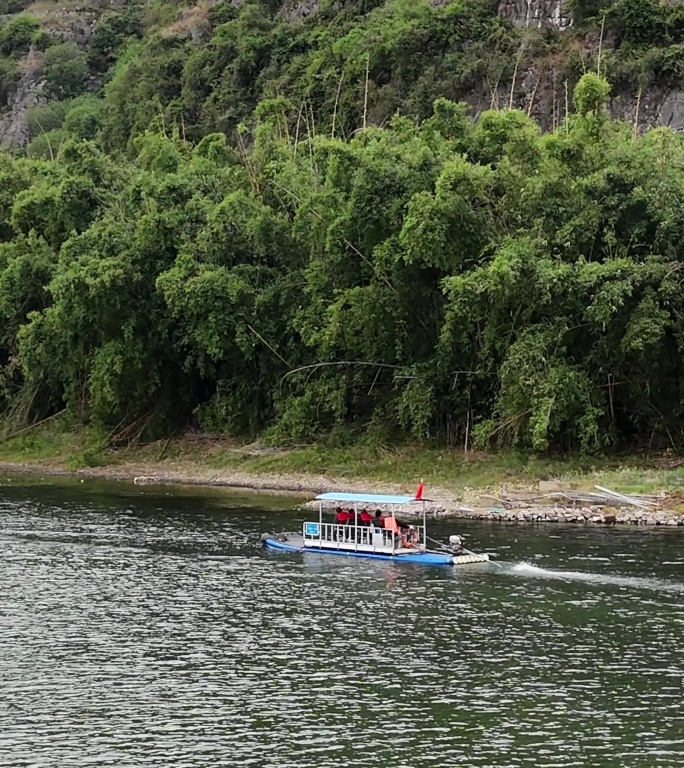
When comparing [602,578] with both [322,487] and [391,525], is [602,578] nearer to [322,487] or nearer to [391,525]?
[391,525]

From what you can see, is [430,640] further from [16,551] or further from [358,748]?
[16,551]

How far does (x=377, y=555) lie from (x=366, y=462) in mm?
15270

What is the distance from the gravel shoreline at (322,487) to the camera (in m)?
45.1

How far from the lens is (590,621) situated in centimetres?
3100

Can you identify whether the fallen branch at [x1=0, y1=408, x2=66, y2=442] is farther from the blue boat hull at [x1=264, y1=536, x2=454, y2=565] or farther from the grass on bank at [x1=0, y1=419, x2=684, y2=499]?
the blue boat hull at [x1=264, y1=536, x2=454, y2=565]

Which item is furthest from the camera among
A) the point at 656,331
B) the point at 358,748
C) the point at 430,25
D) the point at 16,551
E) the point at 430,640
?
the point at 430,25

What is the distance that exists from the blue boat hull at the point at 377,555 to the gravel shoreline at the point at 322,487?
6638 millimetres

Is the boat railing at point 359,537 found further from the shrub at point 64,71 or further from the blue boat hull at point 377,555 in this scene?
the shrub at point 64,71

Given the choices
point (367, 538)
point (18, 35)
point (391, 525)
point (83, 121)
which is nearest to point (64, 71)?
point (18, 35)

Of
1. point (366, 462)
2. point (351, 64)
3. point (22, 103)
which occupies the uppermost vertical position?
point (22, 103)

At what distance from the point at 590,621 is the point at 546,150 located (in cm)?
2791

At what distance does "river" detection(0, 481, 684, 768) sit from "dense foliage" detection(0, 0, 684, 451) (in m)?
9.85

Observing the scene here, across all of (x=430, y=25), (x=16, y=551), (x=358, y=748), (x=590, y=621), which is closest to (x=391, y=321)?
(x=16, y=551)

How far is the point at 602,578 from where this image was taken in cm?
3522
